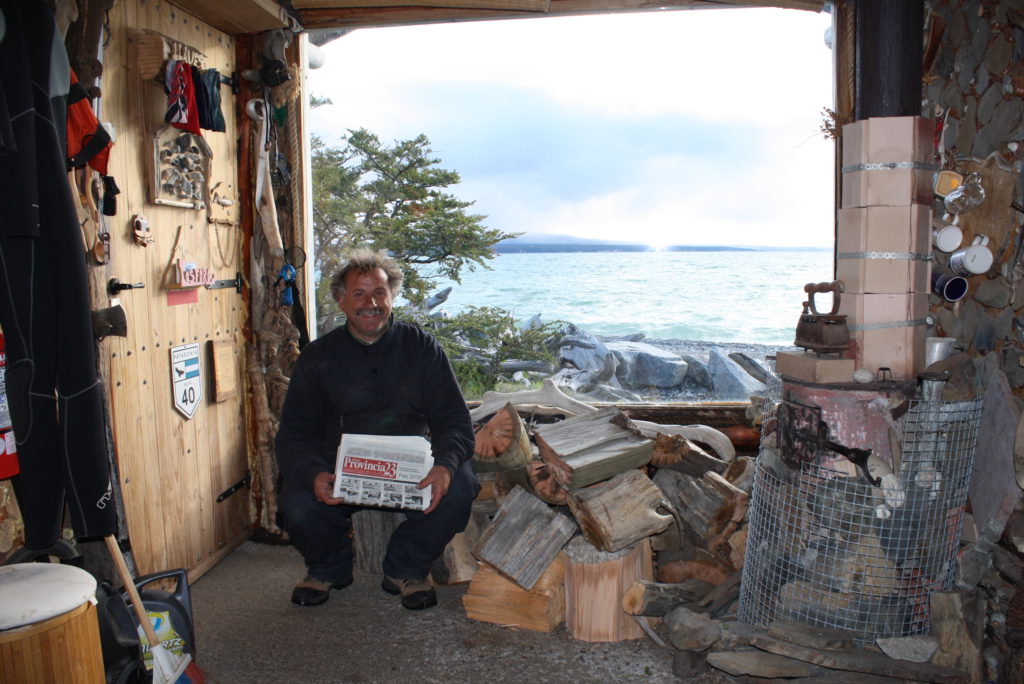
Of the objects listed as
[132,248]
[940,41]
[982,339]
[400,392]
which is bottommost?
[400,392]

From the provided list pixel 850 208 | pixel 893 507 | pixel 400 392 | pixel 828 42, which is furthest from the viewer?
pixel 828 42

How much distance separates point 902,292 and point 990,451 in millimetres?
615

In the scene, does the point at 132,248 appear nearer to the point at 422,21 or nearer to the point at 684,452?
the point at 422,21

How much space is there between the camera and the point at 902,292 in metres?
2.20

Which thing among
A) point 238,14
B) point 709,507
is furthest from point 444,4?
point 709,507

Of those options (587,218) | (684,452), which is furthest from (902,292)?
(587,218)

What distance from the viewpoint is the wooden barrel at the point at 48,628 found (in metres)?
1.36

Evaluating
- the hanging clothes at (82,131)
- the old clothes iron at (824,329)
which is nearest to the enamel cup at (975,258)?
the old clothes iron at (824,329)

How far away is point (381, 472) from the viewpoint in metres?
2.51

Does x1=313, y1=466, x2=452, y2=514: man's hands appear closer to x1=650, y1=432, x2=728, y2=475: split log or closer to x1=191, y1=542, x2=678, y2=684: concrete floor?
x1=191, y1=542, x2=678, y2=684: concrete floor

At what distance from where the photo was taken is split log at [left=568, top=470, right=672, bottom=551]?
2457 millimetres

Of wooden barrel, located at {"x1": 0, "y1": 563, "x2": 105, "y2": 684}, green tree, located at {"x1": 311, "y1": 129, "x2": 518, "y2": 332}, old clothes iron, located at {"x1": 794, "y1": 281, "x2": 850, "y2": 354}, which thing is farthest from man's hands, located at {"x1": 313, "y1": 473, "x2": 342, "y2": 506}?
green tree, located at {"x1": 311, "y1": 129, "x2": 518, "y2": 332}

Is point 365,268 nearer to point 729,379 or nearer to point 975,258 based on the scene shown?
point 975,258

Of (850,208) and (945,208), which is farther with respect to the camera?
(945,208)
